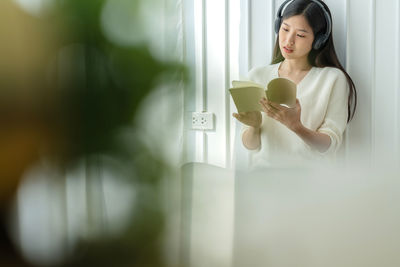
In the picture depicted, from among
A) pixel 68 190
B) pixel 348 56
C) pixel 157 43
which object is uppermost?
pixel 348 56

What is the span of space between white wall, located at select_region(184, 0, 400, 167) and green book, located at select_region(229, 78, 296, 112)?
6 cm

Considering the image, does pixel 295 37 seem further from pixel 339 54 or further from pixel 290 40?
pixel 339 54

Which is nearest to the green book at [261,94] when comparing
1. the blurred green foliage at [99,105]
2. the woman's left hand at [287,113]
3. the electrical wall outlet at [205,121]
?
the woman's left hand at [287,113]

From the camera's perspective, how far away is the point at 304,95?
114 cm

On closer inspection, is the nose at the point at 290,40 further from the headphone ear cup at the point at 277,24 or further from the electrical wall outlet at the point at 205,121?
the electrical wall outlet at the point at 205,121

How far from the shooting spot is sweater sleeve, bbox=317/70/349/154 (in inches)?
43.1

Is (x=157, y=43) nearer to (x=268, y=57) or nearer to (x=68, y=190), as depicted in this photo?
(x=68, y=190)

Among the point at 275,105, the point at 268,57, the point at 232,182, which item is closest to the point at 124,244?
the point at 232,182

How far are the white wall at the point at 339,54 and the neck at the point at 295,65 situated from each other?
0.06 metres

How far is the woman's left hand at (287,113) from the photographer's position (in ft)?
3.72

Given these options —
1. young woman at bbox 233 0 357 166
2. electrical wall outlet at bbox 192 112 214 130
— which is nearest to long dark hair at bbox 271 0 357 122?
young woman at bbox 233 0 357 166

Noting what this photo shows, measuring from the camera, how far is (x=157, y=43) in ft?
0.85

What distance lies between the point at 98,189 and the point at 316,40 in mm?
998

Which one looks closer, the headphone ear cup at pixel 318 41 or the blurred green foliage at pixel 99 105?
the blurred green foliage at pixel 99 105
